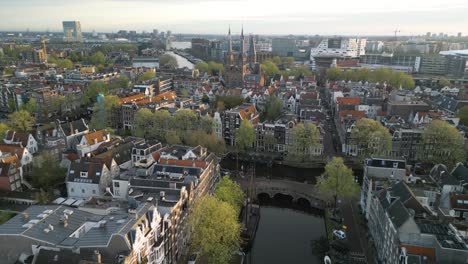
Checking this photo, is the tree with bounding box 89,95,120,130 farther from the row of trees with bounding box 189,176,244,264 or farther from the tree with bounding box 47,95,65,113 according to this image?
the row of trees with bounding box 189,176,244,264

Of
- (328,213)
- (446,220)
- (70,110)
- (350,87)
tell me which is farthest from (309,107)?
(70,110)

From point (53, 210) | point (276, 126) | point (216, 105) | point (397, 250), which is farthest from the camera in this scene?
point (216, 105)

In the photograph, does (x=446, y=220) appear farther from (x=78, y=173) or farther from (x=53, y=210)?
(x=78, y=173)

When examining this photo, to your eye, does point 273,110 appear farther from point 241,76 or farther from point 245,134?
point 241,76

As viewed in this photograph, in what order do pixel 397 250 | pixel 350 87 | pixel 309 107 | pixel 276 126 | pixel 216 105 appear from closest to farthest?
pixel 397 250 < pixel 276 126 < pixel 309 107 < pixel 216 105 < pixel 350 87

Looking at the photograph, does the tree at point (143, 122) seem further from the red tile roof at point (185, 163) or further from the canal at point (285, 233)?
the canal at point (285, 233)

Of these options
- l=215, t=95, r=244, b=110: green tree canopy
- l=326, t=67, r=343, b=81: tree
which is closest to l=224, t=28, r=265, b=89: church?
l=215, t=95, r=244, b=110: green tree canopy

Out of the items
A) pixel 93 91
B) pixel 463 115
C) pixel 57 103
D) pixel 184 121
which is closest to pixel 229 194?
pixel 184 121
